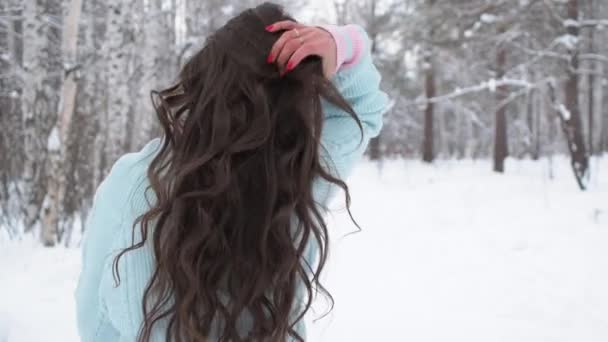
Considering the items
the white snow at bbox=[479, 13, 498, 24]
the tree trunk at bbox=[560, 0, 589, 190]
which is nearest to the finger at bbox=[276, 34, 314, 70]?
the tree trunk at bbox=[560, 0, 589, 190]

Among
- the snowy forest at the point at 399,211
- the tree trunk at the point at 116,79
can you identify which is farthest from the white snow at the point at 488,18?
the tree trunk at the point at 116,79

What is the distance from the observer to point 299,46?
1.05 meters

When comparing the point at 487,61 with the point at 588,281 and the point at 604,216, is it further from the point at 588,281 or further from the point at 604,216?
the point at 588,281

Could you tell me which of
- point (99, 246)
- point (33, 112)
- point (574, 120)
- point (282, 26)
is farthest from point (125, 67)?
point (574, 120)

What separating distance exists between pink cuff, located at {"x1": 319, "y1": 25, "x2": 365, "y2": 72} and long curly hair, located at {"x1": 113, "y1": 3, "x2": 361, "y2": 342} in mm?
70

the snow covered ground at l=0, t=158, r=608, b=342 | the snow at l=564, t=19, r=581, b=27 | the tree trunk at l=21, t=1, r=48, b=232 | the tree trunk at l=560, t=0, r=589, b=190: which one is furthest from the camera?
the snow at l=564, t=19, r=581, b=27

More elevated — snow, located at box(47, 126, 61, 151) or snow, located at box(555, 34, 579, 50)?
snow, located at box(555, 34, 579, 50)

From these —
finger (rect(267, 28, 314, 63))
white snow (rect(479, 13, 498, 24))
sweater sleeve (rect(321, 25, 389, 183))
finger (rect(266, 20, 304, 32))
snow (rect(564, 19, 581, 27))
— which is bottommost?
sweater sleeve (rect(321, 25, 389, 183))

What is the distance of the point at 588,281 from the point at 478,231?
191 centimetres

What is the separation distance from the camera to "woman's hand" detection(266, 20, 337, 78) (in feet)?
3.40

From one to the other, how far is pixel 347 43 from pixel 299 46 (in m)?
0.19

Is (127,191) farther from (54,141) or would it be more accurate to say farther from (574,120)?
(574,120)

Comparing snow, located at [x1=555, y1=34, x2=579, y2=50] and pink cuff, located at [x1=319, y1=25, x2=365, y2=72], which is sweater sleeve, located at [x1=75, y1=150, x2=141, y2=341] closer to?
pink cuff, located at [x1=319, y1=25, x2=365, y2=72]

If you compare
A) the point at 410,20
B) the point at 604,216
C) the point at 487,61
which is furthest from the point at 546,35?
the point at 604,216
